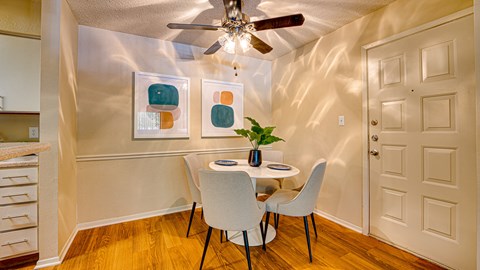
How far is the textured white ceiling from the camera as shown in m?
1.90

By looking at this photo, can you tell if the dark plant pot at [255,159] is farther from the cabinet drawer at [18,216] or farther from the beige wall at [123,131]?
the cabinet drawer at [18,216]

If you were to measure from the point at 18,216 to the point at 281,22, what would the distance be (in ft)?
8.55

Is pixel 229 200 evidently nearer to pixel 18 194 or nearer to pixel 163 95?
pixel 18 194

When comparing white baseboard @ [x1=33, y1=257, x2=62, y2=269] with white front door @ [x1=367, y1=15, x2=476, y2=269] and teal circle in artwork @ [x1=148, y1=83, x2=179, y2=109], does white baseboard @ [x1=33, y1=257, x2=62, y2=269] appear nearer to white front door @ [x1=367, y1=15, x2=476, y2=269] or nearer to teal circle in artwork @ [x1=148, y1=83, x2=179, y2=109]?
teal circle in artwork @ [x1=148, y1=83, x2=179, y2=109]

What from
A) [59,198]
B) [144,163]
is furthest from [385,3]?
[59,198]

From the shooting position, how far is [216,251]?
1849 mm

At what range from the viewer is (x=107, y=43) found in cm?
237

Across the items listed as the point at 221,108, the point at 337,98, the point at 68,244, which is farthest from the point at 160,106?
the point at 337,98

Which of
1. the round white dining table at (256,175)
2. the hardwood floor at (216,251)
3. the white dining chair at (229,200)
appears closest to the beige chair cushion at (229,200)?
the white dining chair at (229,200)

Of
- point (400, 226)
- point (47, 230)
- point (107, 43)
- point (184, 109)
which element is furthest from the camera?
point (184, 109)

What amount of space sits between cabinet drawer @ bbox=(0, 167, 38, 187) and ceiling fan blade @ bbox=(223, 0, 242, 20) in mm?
2033

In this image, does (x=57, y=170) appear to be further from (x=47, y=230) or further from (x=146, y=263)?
(x=146, y=263)

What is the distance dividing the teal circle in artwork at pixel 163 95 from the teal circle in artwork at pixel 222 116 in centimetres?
57

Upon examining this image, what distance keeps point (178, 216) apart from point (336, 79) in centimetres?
262
